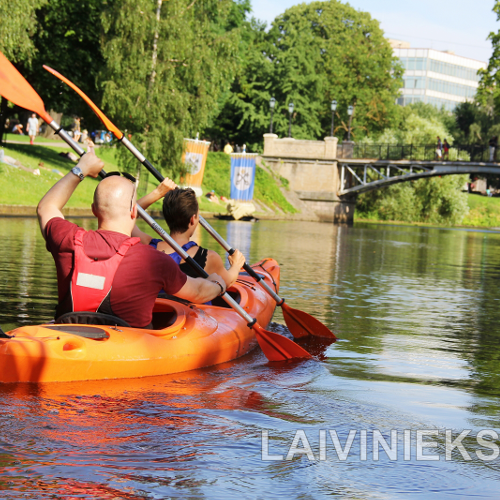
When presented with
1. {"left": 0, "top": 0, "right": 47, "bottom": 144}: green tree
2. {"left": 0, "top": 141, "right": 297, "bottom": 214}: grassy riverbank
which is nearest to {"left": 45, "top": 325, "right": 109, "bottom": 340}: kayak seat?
{"left": 0, "top": 0, "right": 47, "bottom": 144}: green tree

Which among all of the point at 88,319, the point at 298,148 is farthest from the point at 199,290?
the point at 298,148

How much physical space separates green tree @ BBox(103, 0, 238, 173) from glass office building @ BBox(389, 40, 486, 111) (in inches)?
2928

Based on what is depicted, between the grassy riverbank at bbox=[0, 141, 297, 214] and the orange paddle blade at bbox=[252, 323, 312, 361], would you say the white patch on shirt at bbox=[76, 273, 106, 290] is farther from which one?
the grassy riverbank at bbox=[0, 141, 297, 214]

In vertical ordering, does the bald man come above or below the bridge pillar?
below

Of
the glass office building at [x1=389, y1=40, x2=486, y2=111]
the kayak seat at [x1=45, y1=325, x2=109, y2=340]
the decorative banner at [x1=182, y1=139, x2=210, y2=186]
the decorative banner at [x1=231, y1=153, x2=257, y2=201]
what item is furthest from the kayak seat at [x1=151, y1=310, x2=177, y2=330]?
the glass office building at [x1=389, y1=40, x2=486, y2=111]

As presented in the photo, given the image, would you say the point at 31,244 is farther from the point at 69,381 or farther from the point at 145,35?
the point at 145,35

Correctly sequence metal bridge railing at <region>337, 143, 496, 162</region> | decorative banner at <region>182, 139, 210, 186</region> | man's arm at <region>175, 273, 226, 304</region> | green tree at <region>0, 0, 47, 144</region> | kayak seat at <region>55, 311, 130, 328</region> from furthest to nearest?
metal bridge railing at <region>337, 143, 496, 162</region>
decorative banner at <region>182, 139, 210, 186</region>
green tree at <region>0, 0, 47, 144</region>
man's arm at <region>175, 273, 226, 304</region>
kayak seat at <region>55, 311, 130, 328</region>

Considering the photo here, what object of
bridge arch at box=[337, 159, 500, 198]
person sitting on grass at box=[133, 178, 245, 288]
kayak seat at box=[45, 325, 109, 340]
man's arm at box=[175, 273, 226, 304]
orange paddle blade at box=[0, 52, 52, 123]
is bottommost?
kayak seat at box=[45, 325, 109, 340]

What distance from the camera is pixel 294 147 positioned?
165 ft

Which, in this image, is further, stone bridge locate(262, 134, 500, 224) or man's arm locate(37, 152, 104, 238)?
stone bridge locate(262, 134, 500, 224)

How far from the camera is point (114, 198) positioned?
15.1 ft

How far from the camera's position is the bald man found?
465 centimetres

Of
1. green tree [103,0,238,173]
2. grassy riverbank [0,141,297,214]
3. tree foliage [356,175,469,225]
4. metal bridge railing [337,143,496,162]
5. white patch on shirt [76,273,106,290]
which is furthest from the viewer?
tree foliage [356,175,469,225]

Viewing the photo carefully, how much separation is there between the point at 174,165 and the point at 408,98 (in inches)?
3101
